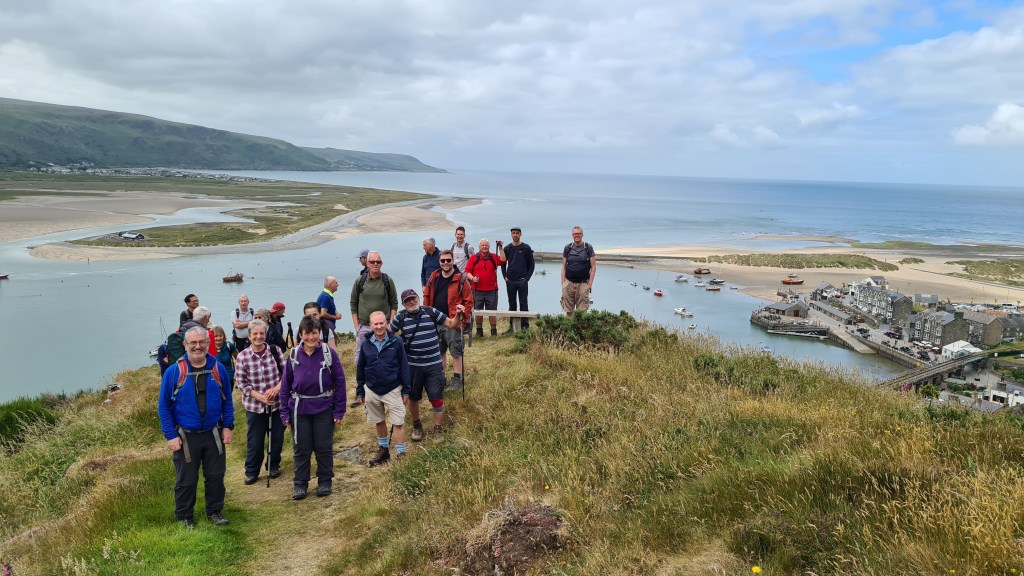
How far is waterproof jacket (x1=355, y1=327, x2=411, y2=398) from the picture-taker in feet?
21.6

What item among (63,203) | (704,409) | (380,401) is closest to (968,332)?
(704,409)

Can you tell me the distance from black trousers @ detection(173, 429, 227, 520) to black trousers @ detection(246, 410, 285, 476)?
3.36 feet

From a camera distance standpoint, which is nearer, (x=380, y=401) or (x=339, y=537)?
(x=339, y=537)

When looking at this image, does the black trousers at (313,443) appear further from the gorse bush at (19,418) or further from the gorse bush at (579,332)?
the gorse bush at (19,418)

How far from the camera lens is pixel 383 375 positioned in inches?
260

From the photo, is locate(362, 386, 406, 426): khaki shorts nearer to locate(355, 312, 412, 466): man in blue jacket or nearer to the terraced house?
locate(355, 312, 412, 466): man in blue jacket

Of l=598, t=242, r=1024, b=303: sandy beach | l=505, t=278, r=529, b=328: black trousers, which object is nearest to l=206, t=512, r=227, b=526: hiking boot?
l=505, t=278, r=529, b=328: black trousers

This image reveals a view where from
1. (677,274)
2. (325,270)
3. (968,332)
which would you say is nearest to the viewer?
(968,332)

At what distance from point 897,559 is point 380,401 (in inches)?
202

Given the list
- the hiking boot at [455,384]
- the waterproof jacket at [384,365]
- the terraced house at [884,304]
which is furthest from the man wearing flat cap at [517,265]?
the terraced house at [884,304]

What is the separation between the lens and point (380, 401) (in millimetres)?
6797

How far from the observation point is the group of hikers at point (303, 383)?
550 centimetres

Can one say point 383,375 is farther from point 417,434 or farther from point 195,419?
point 195,419

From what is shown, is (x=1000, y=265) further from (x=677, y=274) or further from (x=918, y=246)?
(x=677, y=274)
